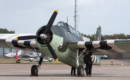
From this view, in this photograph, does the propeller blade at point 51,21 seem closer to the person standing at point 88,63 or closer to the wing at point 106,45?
the wing at point 106,45

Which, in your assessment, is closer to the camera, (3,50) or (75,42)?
(75,42)

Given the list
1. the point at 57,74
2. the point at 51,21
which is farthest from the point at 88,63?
the point at 57,74

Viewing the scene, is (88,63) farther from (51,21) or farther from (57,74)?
(57,74)

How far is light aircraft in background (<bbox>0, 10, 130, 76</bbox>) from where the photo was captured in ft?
51.7

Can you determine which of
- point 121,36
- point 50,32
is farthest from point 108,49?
point 121,36

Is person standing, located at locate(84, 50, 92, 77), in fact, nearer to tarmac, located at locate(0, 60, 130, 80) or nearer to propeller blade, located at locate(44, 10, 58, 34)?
tarmac, located at locate(0, 60, 130, 80)

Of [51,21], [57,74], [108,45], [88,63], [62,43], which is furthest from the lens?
[57,74]

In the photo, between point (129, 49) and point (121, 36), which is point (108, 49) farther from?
point (121, 36)

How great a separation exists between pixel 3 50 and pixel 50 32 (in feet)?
221

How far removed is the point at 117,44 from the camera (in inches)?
675

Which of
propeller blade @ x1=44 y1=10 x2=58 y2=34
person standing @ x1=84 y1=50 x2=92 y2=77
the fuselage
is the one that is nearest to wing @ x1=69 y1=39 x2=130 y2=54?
the fuselage

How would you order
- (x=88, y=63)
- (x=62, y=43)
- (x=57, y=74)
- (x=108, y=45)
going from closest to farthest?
(x=62, y=43), (x=88, y=63), (x=108, y=45), (x=57, y=74)

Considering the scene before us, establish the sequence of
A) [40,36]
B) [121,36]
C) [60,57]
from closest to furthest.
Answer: [40,36] < [60,57] < [121,36]

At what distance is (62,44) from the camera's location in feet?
54.1
